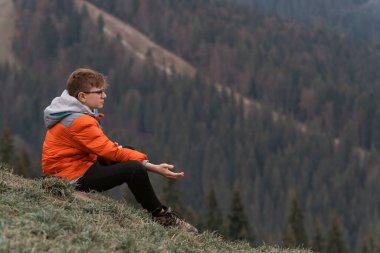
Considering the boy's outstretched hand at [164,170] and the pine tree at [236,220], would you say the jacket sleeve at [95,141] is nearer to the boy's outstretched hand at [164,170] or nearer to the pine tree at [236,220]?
the boy's outstretched hand at [164,170]

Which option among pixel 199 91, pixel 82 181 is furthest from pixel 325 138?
pixel 82 181

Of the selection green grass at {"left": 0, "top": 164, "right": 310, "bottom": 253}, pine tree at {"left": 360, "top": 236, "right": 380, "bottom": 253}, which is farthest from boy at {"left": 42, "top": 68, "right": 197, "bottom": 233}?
pine tree at {"left": 360, "top": 236, "right": 380, "bottom": 253}

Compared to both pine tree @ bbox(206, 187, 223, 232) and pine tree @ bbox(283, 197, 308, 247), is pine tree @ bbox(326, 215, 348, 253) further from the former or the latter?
pine tree @ bbox(206, 187, 223, 232)

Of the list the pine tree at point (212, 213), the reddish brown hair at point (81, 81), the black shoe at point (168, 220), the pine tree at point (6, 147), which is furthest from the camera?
the pine tree at point (212, 213)

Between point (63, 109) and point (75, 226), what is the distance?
288cm

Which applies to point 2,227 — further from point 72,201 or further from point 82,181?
point 82,181

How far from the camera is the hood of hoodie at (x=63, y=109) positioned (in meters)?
9.98

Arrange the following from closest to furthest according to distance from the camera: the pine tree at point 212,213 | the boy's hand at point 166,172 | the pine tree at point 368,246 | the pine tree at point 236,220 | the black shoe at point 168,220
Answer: the boy's hand at point 166,172 < the black shoe at point 168,220 < the pine tree at point 236,220 < the pine tree at point 212,213 < the pine tree at point 368,246

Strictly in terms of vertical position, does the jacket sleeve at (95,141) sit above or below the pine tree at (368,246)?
above

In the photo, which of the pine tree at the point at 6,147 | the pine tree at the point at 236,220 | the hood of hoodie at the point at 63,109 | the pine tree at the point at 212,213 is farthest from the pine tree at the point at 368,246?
the hood of hoodie at the point at 63,109

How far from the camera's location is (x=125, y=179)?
9.77m

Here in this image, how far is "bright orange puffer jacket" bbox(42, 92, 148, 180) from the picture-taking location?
9680 millimetres

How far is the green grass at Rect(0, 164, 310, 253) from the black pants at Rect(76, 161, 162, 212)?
0.20 metres

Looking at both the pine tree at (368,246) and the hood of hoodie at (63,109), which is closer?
the hood of hoodie at (63,109)
